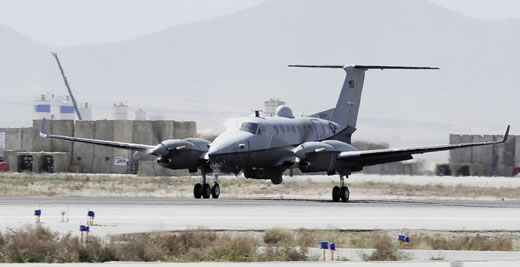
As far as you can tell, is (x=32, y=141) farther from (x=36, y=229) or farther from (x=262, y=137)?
(x=36, y=229)

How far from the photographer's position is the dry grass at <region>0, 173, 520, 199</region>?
51.1 meters

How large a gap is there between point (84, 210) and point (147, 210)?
78.5 inches

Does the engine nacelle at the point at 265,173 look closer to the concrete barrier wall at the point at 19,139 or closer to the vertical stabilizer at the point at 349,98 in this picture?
the vertical stabilizer at the point at 349,98

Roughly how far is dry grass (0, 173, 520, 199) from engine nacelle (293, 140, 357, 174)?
6476 millimetres

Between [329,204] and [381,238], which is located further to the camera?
[329,204]

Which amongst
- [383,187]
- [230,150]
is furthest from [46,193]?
[383,187]

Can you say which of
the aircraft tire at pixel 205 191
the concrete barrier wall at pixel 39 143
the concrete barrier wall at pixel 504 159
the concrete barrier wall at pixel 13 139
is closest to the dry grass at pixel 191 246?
the aircraft tire at pixel 205 191

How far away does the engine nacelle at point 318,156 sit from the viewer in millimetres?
43000

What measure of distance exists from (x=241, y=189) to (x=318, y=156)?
12305 mm

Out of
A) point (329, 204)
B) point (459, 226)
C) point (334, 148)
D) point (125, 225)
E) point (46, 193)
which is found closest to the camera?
point (125, 225)

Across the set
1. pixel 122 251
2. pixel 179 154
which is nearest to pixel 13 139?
pixel 179 154

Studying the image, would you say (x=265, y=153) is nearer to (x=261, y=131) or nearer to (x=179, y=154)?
(x=261, y=131)

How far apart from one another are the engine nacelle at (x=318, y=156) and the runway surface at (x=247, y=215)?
276cm

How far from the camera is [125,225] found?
1089 inches
